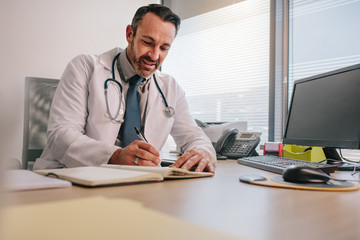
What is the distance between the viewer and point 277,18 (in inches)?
99.3

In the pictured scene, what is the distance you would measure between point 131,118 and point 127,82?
206 mm

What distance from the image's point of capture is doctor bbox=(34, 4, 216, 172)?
4.24 ft

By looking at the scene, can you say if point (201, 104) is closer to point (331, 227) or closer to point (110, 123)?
point (110, 123)

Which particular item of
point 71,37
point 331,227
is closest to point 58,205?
point 331,227

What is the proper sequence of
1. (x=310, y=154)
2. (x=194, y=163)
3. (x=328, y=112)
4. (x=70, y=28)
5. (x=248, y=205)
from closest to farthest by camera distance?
1. (x=248, y=205)
2. (x=194, y=163)
3. (x=328, y=112)
4. (x=310, y=154)
5. (x=70, y=28)

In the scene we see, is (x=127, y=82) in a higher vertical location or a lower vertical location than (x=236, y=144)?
higher

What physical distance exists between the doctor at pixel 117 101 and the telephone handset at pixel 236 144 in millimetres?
173

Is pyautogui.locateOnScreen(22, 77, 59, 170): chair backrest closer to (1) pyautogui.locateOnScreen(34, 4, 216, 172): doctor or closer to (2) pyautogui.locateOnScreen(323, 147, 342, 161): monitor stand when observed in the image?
(1) pyautogui.locateOnScreen(34, 4, 216, 172): doctor

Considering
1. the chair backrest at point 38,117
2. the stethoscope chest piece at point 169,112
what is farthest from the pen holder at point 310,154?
the chair backrest at point 38,117

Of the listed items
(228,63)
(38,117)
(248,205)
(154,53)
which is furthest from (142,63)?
(228,63)

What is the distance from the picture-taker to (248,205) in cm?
52

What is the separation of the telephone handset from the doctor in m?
0.17

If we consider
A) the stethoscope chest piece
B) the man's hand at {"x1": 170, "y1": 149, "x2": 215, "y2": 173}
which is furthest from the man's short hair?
the man's hand at {"x1": 170, "y1": 149, "x2": 215, "y2": 173}

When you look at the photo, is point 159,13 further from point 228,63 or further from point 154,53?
point 228,63
